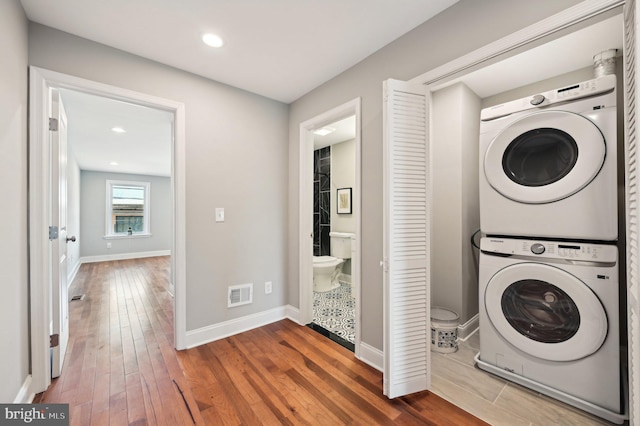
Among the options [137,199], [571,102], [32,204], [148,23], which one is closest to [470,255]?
[571,102]

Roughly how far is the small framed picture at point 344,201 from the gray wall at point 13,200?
3.58 metres

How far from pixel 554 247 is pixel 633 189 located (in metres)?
0.78

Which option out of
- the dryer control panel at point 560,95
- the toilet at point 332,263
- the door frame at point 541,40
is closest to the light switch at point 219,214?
the toilet at point 332,263

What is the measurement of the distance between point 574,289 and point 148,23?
312 centimetres

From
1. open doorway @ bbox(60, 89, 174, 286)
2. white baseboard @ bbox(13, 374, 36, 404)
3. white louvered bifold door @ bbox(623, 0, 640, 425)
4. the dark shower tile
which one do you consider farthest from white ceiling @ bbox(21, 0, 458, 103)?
the dark shower tile

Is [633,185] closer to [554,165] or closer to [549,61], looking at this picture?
[554,165]

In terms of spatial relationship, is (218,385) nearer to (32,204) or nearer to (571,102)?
(32,204)

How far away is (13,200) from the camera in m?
1.47

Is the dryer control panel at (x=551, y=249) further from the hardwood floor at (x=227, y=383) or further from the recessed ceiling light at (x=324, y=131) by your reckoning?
the recessed ceiling light at (x=324, y=131)

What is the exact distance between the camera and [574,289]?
155cm

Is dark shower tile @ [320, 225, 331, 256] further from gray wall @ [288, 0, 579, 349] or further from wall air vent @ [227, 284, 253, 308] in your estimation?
wall air vent @ [227, 284, 253, 308]

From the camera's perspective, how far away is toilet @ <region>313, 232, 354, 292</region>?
3866 millimetres

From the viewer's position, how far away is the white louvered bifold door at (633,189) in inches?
36.2

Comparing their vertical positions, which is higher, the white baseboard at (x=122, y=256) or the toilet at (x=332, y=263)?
the toilet at (x=332, y=263)
